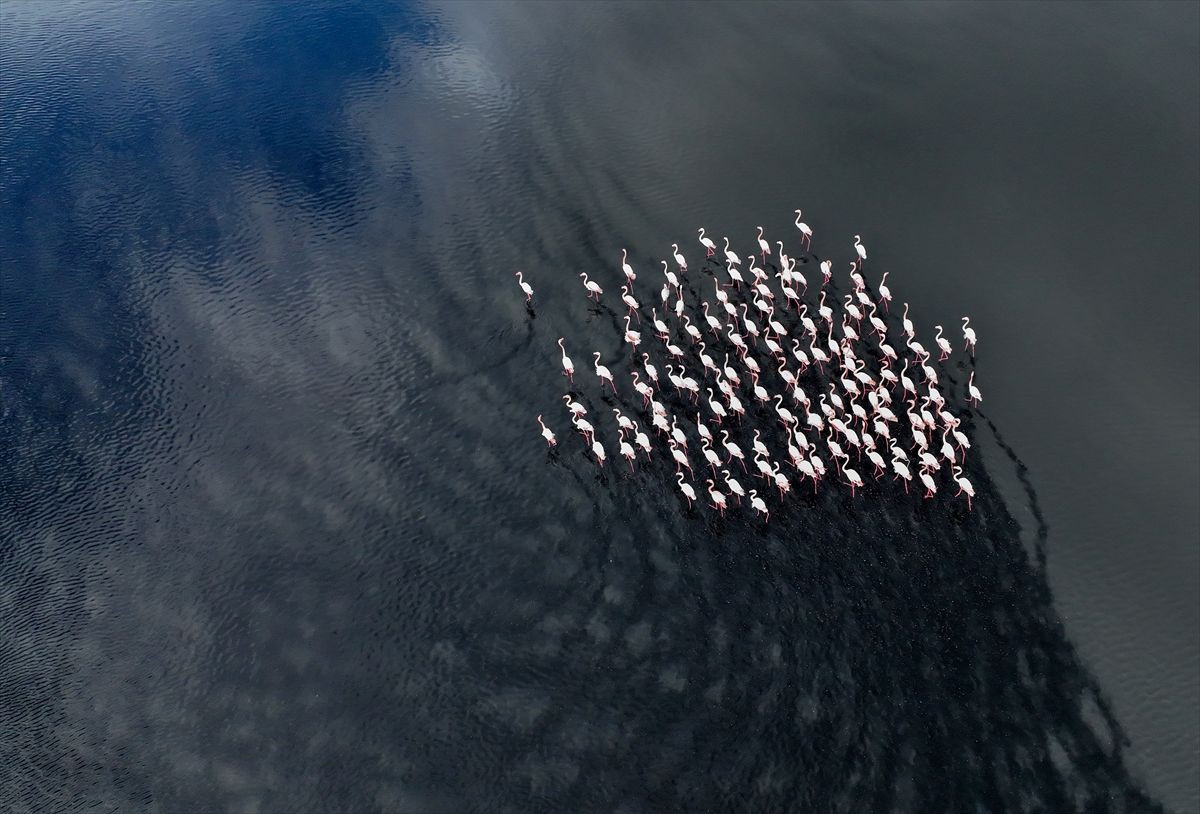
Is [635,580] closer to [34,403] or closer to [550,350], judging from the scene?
[550,350]

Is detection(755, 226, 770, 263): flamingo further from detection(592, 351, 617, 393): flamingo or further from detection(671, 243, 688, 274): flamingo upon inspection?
detection(592, 351, 617, 393): flamingo

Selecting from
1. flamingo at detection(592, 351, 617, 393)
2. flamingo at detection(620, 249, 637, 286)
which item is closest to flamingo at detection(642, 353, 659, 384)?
flamingo at detection(592, 351, 617, 393)

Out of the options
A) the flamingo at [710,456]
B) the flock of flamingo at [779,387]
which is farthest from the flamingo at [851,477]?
the flamingo at [710,456]

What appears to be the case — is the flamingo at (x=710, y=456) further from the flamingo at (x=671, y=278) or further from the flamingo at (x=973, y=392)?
the flamingo at (x=973, y=392)

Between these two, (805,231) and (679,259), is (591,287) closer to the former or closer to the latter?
(679,259)

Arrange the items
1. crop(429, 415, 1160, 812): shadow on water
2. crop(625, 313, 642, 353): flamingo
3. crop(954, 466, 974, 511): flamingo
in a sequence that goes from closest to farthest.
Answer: crop(429, 415, 1160, 812): shadow on water, crop(954, 466, 974, 511): flamingo, crop(625, 313, 642, 353): flamingo
